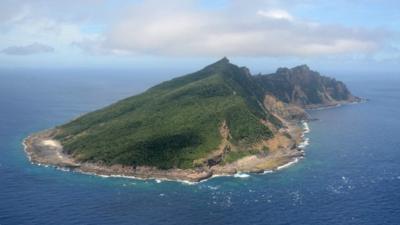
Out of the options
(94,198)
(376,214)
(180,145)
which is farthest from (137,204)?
(376,214)

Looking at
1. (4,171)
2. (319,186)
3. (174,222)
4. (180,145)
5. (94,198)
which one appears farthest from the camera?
(180,145)

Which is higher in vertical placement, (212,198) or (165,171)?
(165,171)

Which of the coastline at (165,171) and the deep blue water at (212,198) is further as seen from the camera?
the coastline at (165,171)

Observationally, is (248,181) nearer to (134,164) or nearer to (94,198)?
(134,164)

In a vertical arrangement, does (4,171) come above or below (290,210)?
above

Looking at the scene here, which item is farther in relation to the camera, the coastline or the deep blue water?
the coastline

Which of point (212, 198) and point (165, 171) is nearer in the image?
point (212, 198)

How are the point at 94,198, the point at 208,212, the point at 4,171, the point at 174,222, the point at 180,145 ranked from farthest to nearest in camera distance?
the point at 180,145 < the point at 4,171 < the point at 94,198 < the point at 208,212 < the point at 174,222

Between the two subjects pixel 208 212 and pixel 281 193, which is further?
pixel 281 193

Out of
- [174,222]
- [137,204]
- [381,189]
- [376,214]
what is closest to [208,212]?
[174,222]

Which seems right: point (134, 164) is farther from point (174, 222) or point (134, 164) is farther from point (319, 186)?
point (319, 186)
